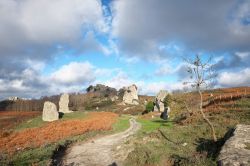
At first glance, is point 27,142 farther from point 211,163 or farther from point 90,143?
point 211,163

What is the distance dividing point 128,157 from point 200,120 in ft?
53.3

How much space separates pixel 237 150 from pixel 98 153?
1197 cm

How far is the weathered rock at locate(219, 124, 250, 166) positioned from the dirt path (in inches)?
304

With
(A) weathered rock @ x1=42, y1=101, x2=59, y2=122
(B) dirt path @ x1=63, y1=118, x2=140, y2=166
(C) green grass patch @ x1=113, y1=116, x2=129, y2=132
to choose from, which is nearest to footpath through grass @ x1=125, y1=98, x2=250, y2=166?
(B) dirt path @ x1=63, y1=118, x2=140, y2=166

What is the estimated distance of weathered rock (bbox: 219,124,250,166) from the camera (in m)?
16.3

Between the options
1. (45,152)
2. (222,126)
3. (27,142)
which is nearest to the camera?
(45,152)

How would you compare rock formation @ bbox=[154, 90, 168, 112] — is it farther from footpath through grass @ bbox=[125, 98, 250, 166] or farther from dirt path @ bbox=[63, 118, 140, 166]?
dirt path @ bbox=[63, 118, 140, 166]

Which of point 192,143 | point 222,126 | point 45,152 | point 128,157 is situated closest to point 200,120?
point 222,126

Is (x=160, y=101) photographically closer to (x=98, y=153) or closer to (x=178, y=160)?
(x=98, y=153)

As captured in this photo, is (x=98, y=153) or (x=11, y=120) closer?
(x=98, y=153)

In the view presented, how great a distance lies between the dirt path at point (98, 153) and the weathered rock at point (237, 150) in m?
7.73

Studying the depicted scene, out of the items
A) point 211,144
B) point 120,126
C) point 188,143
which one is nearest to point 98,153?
point 188,143

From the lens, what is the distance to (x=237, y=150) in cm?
1816

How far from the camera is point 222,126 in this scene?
104 feet
